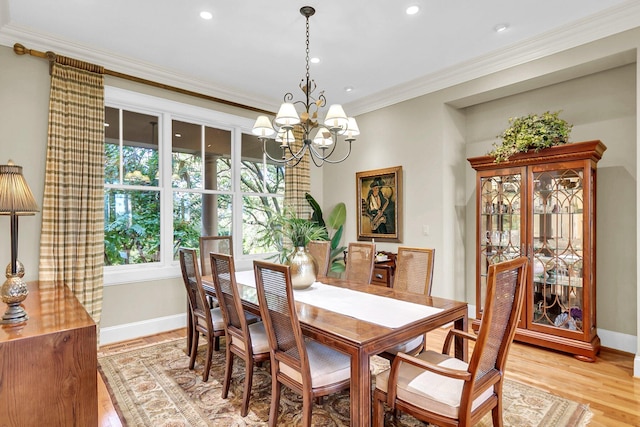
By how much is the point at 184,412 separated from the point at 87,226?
2.15 m

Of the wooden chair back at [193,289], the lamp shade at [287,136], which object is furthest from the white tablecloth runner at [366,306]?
the lamp shade at [287,136]

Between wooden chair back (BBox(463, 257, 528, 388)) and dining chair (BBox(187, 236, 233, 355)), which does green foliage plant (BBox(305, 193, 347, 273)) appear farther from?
wooden chair back (BBox(463, 257, 528, 388))

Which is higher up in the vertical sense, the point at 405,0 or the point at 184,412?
the point at 405,0

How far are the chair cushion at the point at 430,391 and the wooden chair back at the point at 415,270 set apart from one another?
99 centimetres

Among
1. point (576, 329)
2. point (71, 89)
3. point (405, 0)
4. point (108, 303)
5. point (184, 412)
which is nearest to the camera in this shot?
point (184, 412)

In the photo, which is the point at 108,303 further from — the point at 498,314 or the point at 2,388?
the point at 498,314

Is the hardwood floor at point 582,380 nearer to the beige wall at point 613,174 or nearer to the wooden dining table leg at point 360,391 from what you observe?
the beige wall at point 613,174

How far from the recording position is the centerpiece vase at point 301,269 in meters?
2.68

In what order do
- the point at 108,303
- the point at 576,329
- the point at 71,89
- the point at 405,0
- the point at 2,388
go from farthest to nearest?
the point at 108,303, the point at 71,89, the point at 576,329, the point at 405,0, the point at 2,388

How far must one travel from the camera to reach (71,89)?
335 centimetres

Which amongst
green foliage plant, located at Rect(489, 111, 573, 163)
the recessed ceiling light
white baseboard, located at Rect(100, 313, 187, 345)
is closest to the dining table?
white baseboard, located at Rect(100, 313, 187, 345)

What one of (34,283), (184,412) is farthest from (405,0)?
(34,283)

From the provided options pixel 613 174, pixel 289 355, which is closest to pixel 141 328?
pixel 289 355

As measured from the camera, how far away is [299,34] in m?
3.18
